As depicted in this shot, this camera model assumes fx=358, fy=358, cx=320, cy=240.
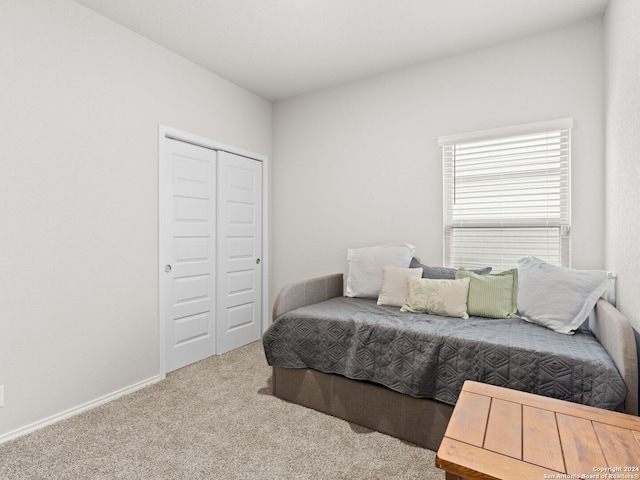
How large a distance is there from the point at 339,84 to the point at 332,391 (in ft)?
9.38

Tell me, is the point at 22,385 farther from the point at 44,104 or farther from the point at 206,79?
the point at 206,79

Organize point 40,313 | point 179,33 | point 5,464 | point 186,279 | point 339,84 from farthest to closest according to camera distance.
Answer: point 339,84 < point 186,279 < point 179,33 < point 40,313 < point 5,464

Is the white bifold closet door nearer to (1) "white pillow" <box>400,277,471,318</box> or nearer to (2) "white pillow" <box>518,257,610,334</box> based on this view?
(1) "white pillow" <box>400,277,471,318</box>

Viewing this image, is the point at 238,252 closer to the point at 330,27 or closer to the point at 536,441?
the point at 330,27

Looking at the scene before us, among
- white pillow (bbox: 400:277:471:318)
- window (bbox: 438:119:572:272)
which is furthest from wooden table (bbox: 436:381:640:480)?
window (bbox: 438:119:572:272)

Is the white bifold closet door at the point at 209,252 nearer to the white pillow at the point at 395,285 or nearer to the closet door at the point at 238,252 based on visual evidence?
the closet door at the point at 238,252

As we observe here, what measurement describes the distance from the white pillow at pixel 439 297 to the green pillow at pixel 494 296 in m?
0.05

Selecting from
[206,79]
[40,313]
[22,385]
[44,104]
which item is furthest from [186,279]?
[206,79]

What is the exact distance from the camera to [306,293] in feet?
9.36

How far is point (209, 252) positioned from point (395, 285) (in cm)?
171

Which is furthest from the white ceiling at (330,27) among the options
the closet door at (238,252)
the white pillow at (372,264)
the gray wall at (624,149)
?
the white pillow at (372,264)

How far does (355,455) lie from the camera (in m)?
1.84

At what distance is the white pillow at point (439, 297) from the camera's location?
244cm

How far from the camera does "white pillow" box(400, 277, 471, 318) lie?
95.9 inches
